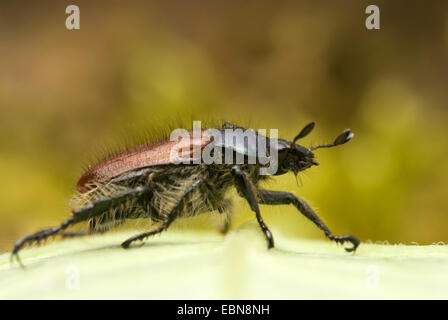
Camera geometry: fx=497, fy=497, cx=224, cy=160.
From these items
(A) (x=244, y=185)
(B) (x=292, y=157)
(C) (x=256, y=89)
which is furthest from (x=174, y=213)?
(C) (x=256, y=89)

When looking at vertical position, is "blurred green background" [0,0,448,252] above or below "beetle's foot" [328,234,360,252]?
above

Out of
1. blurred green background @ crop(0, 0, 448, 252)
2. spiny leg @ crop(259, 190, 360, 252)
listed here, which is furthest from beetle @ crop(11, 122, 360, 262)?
blurred green background @ crop(0, 0, 448, 252)

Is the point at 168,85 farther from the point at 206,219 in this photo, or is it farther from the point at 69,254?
the point at 69,254

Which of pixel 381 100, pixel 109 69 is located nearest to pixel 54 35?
pixel 109 69

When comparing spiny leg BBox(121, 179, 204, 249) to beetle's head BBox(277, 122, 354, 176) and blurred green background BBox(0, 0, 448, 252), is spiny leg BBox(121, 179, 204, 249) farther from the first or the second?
blurred green background BBox(0, 0, 448, 252)

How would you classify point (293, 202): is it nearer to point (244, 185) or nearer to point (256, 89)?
point (244, 185)

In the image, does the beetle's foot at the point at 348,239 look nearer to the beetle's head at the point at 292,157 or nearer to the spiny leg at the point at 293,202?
the spiny leg at the point at 293,202

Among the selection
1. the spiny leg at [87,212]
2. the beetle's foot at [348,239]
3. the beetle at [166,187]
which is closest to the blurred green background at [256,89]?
the beetle at [166,187]
